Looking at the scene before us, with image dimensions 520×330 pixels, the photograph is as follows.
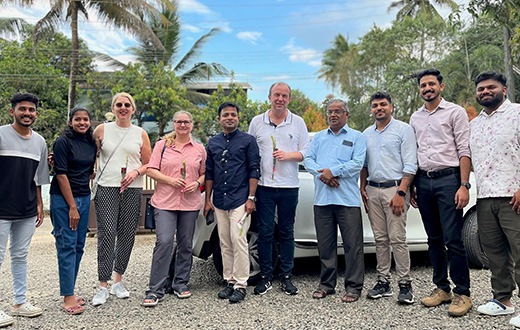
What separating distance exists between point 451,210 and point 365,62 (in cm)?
1946

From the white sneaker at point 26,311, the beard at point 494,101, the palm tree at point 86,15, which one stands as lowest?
the white sneaker at point 26,311

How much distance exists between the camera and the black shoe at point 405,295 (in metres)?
4.04

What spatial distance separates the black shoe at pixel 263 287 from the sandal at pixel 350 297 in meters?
0.76

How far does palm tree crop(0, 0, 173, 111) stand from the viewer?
14.3 metres

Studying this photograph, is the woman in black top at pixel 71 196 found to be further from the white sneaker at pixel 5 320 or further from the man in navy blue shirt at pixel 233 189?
the man in navy blue shirt at pixel 233 189

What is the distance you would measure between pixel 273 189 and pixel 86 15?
12.8 meters

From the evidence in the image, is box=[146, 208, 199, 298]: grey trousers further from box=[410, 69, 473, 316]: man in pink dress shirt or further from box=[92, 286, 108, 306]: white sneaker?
box=[410, 69, 473, 316]: man in pink dress shirt

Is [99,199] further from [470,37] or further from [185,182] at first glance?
[470,37]

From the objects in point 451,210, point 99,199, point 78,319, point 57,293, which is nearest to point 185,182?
point 99,199

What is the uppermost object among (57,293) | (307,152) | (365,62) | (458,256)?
(365,62)

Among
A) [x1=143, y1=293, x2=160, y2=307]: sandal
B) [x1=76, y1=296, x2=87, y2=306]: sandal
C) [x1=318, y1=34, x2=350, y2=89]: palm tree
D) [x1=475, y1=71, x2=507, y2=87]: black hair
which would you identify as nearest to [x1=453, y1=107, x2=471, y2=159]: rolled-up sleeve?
[x1=475, y1=71, x2=507, y2=87]: black hair

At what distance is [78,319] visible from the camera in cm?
391

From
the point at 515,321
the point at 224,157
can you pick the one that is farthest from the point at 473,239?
the point at 224,157

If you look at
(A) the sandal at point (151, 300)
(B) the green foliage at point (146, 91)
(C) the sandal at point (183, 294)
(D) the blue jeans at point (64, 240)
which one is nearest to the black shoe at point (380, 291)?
(C) the sandal at point (183, 294)
